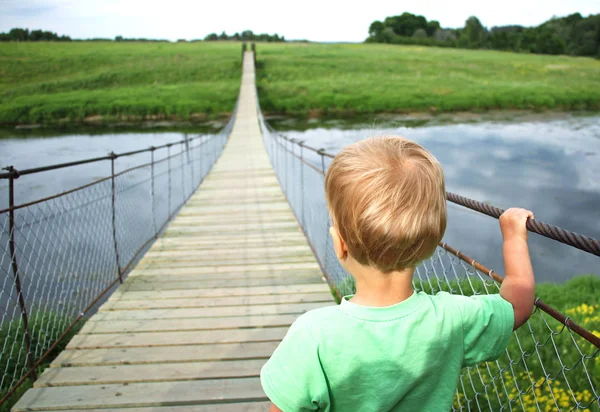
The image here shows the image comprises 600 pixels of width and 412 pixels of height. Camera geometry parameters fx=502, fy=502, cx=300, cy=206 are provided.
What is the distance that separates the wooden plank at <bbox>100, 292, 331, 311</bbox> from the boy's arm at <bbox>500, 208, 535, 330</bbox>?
1.92m

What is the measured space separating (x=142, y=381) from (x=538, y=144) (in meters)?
14.1

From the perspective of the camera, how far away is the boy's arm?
86 centimetres

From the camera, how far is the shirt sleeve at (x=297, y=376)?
759mm

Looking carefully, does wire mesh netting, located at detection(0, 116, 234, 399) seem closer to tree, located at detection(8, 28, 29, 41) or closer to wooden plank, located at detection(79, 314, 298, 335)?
wooden plank, located at detection(79, 314, 298, 335)

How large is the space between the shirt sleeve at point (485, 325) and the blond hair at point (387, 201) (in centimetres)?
14

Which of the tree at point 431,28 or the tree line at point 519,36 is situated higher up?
the tree at point 431,28

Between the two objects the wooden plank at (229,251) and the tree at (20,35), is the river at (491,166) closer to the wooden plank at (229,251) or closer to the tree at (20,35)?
the wooden plank at (229,251)

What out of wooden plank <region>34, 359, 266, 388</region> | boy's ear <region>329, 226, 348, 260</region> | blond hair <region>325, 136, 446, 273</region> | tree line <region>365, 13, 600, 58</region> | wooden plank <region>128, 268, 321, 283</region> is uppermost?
tree line <region>365, 13, 600, 58</region>

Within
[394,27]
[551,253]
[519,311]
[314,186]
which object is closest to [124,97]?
[314,186]

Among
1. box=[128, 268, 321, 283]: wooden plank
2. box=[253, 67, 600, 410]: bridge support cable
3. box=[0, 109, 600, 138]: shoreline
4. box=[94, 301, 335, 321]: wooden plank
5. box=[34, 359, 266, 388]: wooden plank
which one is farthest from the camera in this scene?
box=[0, 109, 600, 138]: shoreline

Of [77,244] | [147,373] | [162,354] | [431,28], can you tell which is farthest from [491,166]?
[431,28]

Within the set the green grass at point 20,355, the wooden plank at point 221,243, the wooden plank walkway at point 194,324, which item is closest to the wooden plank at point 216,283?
the wooden plank walkway at point 194,324

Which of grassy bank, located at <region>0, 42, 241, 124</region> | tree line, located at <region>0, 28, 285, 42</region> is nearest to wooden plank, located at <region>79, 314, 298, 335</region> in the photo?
grassy bank, located at <region>0, 42, 241, 124</region>

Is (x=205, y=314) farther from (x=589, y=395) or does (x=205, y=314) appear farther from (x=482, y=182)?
(x=482, y=182)
